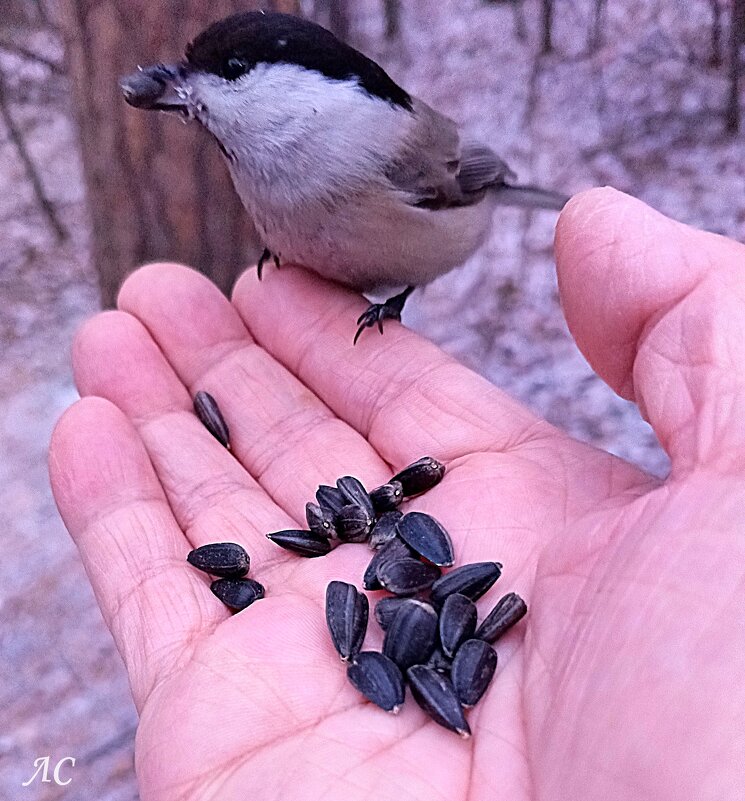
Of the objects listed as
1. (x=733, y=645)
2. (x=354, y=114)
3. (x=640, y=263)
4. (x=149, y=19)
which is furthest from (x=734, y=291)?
(x=149, y=19)

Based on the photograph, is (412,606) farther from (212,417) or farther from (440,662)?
(212,417)

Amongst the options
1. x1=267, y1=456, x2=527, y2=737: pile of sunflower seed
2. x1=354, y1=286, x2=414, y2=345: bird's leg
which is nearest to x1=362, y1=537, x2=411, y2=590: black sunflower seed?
x1=267, y1=456, x2=527, y2=737: pile of sunflower seed

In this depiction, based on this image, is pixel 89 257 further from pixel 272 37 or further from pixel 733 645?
pixel 733 645

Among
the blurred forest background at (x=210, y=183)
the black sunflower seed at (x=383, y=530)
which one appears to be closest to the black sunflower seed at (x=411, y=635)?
the black sunflower seed at (x=383, y=530)

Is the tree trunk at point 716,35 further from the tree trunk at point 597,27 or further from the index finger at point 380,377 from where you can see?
the index finger at point 380,377

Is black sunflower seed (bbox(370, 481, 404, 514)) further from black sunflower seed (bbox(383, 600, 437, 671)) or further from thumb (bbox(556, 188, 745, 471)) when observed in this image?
thumb (bbox(556, 188, 745, 471))

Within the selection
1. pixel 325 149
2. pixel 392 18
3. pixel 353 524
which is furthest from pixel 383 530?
pixel 392 18
